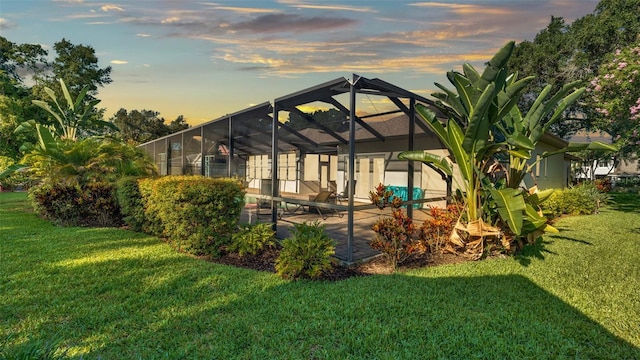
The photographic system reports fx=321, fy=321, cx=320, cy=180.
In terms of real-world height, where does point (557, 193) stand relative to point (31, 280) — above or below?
above

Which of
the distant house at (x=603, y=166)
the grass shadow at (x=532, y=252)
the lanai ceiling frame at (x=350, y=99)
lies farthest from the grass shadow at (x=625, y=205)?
the lanai ceiling frame at (x=350, y=99)

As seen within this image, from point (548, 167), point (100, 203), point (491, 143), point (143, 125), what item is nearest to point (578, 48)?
point (548, 167)

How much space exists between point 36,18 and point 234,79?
17.7 feet

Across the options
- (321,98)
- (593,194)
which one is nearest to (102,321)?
(321,98)

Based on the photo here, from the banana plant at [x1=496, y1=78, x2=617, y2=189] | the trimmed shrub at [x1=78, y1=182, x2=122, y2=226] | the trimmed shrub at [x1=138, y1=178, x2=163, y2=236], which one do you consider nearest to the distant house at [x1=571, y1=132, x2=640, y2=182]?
the banana plant at [x1=496, y1=78, x2=617, y2=189]

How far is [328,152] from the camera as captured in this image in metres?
16.8

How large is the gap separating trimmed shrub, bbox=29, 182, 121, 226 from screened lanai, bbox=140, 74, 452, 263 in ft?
10.5

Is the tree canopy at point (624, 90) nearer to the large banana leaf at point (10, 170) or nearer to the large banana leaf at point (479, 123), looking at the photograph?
the large banana leaf at point (479, 123)

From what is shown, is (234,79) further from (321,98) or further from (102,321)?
(102,321)

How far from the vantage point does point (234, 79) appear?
34.8 feet

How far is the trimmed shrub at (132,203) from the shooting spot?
838 cm

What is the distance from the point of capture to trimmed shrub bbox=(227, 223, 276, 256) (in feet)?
19.8

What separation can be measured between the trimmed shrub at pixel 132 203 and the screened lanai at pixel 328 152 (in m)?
2.63

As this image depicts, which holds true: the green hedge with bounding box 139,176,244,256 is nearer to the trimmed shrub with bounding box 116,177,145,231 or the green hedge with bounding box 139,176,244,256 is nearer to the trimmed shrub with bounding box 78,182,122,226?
the trimmed shrub with bounding box 116,177,145,231
